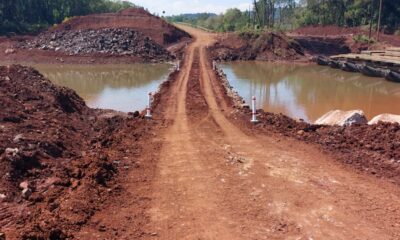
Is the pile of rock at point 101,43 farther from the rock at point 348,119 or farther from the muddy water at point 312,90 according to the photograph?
the rock at point 348,119

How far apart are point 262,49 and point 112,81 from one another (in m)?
23.4

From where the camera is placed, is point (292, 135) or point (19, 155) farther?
point (292, 135)

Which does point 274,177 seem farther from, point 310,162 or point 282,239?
point 282,239

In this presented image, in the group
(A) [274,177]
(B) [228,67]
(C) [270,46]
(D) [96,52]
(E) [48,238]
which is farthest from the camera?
(C) [270,46]

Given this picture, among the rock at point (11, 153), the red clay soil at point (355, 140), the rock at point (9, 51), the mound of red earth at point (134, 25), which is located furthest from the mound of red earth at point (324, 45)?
the rock at point (11, 153)

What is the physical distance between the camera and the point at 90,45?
165 feet

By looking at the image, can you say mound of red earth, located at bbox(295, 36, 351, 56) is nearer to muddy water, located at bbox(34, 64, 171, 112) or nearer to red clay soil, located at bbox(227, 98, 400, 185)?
muddy water, located at bbox(34, 64, 171, 112)

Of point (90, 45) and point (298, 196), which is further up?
point (90, 45)

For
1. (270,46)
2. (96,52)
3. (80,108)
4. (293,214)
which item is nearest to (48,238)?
(293,214)

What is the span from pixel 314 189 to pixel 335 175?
1158 mm

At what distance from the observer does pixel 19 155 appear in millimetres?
9812

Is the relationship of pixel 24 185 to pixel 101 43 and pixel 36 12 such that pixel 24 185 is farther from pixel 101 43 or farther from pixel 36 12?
pixel 36 12

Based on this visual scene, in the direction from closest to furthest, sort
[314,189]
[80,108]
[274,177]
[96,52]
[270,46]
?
[314,189], [274,177], [80,108], [96,52], [270,46]

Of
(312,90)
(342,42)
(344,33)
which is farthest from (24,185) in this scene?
(344,33)
